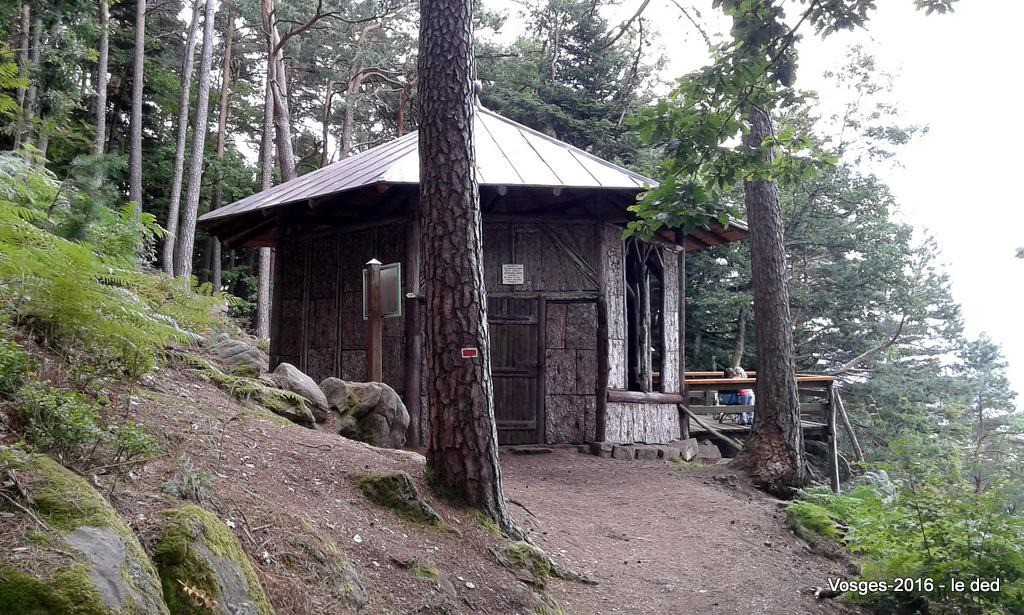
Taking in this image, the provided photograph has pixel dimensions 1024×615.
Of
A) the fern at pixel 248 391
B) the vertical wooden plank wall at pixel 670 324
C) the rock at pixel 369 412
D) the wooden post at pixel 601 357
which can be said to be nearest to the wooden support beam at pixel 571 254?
the wooden post at pixel 601 357

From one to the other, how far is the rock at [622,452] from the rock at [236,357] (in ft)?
17.5

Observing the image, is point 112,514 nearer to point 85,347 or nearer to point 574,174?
point 85,347

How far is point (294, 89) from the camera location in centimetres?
2809

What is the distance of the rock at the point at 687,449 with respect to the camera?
38.7ft

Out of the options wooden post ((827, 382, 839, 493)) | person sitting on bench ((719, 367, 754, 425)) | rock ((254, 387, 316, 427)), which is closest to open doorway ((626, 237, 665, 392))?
wooden post ((827, 382, 839, 493))

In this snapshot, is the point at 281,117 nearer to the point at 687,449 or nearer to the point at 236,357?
the point at 236,357

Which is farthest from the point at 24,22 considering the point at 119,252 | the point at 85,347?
the point at 85,347

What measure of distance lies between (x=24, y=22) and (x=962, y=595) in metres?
19.8

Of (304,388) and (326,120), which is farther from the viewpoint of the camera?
(326,120)

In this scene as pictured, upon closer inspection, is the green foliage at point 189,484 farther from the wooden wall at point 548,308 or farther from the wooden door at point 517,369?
the wooden door at point 517,369

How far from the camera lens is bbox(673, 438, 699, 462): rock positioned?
11.8 metres

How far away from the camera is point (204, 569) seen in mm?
2545

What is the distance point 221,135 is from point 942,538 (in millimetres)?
26728

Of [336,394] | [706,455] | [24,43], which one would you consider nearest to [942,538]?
[336,394]
